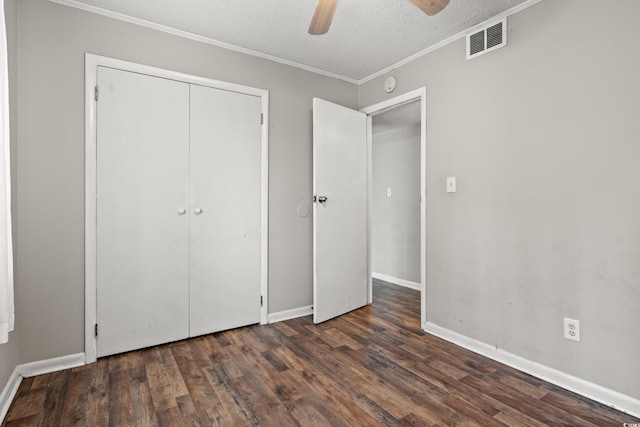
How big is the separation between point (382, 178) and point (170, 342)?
3362 mm

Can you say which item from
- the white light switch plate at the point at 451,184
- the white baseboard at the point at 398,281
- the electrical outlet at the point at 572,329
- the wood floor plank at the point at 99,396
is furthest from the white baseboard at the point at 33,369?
the white baseboard at the point at 398,281

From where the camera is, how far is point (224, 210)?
2.62m

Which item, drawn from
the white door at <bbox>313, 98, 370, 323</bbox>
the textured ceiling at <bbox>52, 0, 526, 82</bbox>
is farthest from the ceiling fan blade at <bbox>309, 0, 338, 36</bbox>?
the white door at <bbox>313, 98, 370, 323</bbox>

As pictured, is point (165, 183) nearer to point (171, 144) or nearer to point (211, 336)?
point (171, 144)

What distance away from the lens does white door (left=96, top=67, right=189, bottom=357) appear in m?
2.19

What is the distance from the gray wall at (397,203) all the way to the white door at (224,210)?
6.79ft

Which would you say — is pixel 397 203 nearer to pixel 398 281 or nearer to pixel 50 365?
pixel 398 281

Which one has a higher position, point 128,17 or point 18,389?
point 128,17

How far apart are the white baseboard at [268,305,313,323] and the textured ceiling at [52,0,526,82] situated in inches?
89.3

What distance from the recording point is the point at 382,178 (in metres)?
4.67

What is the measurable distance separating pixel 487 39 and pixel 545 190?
1128 mm

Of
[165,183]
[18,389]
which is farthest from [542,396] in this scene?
[18,389]

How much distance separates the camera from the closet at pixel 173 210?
2.20 meters

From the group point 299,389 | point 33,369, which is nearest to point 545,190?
point 299,389
